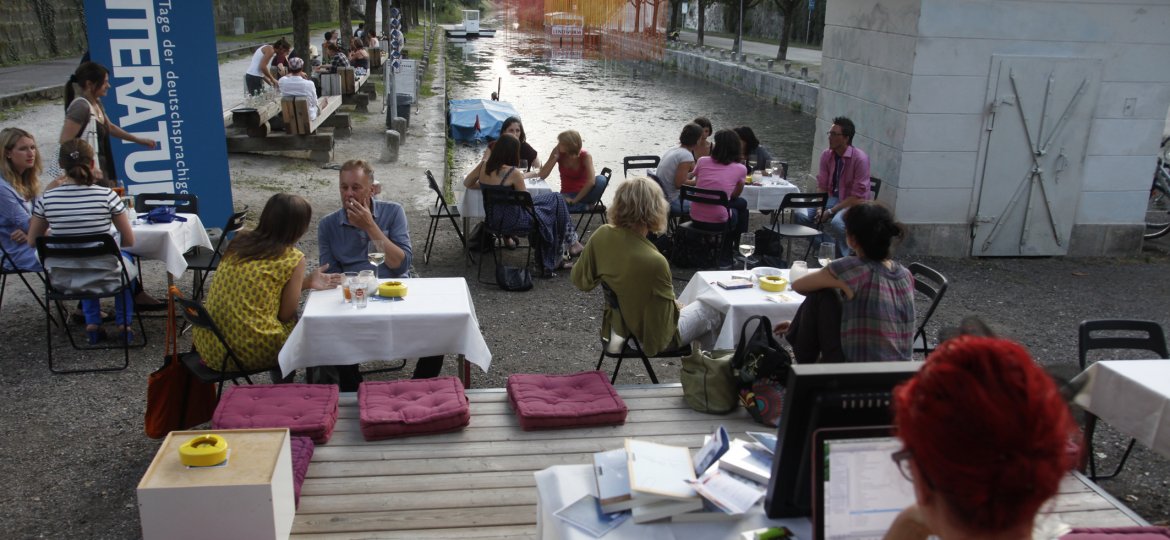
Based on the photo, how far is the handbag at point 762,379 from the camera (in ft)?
12.6

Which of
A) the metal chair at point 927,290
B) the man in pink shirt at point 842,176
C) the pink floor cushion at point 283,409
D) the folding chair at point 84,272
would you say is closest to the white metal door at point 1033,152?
the man in pink shirt at point 842,176

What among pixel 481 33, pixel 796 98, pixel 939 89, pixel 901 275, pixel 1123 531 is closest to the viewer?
pixel 1123 531

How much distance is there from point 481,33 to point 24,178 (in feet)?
180

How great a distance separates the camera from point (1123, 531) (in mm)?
2656

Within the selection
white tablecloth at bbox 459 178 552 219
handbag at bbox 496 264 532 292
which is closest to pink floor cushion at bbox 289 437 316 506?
handbag at bbox 496 264 532 292

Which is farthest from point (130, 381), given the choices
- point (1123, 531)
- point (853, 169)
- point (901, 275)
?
point (853, 169)

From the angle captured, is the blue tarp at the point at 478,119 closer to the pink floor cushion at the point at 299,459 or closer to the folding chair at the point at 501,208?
the folding chair at the point at 501,208

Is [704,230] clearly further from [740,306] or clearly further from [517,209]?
[740,306]

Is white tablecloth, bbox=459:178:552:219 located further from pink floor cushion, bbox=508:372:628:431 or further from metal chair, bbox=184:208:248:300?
pink floor cushion, bbox=508:372:628:431

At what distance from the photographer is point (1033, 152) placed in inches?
341

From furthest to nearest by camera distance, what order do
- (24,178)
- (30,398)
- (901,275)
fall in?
(24,178) → (30,398) → (901,275)

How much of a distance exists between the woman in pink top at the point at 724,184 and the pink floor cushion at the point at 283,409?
14.9 ft

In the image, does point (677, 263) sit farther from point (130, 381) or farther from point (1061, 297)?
point (130, 381)

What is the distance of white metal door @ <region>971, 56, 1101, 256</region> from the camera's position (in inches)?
332
